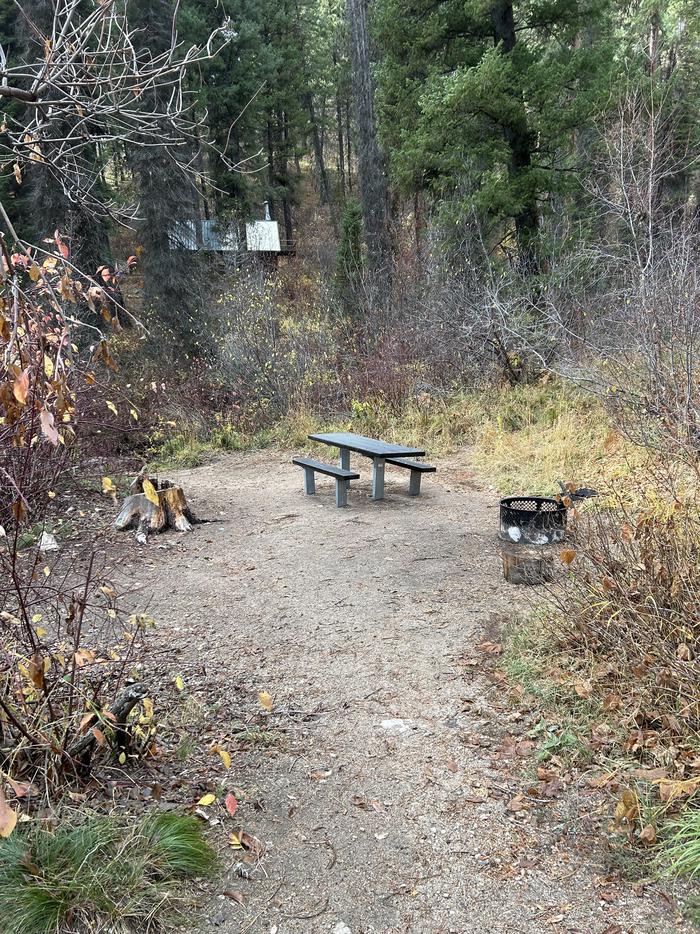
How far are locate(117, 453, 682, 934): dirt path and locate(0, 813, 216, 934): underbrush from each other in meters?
0.18

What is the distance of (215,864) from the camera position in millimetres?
2564

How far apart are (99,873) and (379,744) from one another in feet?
4.74

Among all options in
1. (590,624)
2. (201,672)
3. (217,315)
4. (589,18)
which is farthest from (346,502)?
(589,18)

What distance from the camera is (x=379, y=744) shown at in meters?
3.37

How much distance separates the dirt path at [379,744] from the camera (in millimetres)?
2420

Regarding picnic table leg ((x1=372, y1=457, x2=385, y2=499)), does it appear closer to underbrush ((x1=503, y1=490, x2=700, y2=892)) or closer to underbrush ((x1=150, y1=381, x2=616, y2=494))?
underbrush ((x1=150, y1=381, x2=616, y2=494))

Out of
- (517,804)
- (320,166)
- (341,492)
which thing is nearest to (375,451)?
(341,492)

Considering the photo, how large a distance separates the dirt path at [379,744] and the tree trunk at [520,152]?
671 centimetres

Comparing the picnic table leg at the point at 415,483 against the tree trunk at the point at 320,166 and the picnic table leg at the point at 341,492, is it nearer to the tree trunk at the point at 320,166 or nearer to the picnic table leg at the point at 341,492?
the picnic table leg at the point at 341,492

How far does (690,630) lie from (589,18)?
11827mm

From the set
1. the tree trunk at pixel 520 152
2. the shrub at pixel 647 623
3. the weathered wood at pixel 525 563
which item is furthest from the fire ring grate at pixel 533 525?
the tree trunk at pixel 520 152

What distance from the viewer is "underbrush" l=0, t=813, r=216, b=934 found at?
85.0 inches

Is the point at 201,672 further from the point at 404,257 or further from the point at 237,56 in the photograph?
the point at 237,56

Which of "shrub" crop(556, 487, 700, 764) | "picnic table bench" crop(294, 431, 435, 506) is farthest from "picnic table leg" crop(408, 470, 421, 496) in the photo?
"shrub" crop(556, 487, 700, 764)
